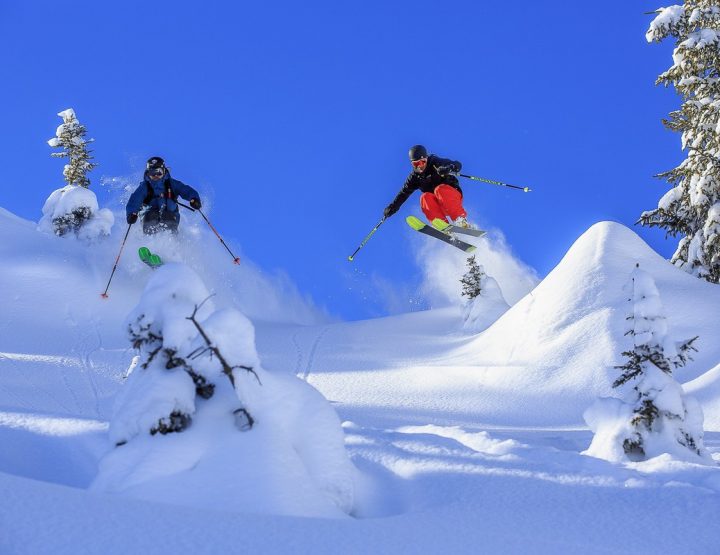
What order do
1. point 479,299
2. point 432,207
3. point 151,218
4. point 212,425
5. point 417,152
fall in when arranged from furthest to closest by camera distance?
1. point 479,299
2. point 151,218
3. point 432,207
4. point 417,152
5. point 212,425

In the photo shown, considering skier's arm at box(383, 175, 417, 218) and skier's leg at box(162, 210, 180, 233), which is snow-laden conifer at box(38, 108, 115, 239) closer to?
skier's leg at box(162, 210, 180, 233)

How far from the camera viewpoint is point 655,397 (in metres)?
7.11

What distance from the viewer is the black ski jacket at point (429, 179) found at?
41.9 ft

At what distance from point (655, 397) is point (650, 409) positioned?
0.45ft

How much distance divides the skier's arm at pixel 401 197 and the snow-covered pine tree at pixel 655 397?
21.2ft

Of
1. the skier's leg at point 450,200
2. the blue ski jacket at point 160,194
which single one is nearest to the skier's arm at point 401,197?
the skier's leg at point 450,200

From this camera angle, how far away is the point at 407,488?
4.94 metres

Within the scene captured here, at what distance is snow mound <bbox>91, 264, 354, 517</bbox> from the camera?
14.1ft

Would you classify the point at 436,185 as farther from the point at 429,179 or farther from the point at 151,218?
the point at 151,218

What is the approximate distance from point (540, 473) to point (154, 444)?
8.60ft

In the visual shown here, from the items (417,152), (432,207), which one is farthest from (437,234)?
(417,152)

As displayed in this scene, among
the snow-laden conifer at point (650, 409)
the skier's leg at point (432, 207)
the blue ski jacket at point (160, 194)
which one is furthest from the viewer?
the blue ski jacket at point (160, 194)

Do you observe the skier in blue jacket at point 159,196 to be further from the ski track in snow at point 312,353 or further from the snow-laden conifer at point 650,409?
the snow-laden conifer at point 650,409

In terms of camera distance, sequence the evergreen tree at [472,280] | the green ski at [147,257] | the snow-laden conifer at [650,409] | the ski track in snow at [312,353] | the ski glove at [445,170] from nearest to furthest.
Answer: the snow-laden conifer at [650,409]
the ski glove at [445,170]
the green ski at [147,257]
the ski track in snow at [312,353]
the evergreen tree at [472,280]
